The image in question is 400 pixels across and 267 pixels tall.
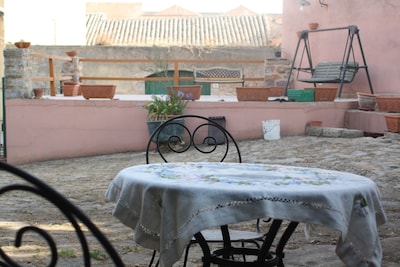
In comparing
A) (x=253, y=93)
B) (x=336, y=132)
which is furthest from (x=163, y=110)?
(x=336, y=132)

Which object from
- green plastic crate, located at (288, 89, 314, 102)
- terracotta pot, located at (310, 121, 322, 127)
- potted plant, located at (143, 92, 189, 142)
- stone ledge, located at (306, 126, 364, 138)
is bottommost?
stone ledge, located at (306, 126, 364, 138)

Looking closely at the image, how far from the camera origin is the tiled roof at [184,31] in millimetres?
20562

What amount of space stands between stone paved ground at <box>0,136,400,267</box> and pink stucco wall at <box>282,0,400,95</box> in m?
2.04

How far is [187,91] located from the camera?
33.4 feet

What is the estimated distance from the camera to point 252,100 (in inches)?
397

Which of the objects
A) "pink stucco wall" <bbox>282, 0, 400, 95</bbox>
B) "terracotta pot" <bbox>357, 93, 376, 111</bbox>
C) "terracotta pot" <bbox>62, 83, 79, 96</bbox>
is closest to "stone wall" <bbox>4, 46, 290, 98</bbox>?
"pink stucco wall" <bbox>282, 0, 400, 95</bbox>

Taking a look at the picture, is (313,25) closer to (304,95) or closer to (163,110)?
(304,95)

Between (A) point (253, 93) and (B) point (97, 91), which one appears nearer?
(A) point (253, 93)

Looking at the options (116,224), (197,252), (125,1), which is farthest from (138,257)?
(125,1)

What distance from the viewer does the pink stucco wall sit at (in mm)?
10375

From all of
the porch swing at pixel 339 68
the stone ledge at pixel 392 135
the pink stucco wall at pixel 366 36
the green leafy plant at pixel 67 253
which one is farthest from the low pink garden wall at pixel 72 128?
the green leafy plant at pixel 67 253

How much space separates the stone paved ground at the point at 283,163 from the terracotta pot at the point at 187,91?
106 centimetres

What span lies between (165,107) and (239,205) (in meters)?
7.47

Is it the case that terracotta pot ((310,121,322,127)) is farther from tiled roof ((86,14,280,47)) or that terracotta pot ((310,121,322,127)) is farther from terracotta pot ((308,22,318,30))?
tiled roof ((86,14,280,47))
